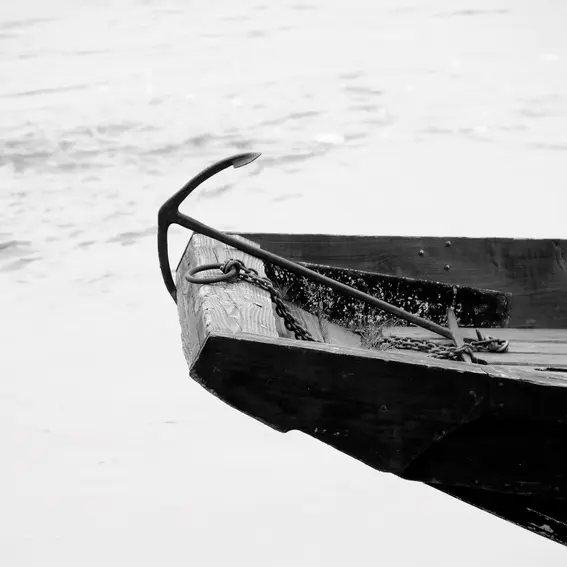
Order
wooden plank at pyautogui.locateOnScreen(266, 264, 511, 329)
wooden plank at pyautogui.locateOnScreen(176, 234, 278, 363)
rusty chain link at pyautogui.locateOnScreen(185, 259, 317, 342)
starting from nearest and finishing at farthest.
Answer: wooden plank at pyautogui.locateOnScreen(176, 234, 278, 363) < rusty chain link at pyautogui.locateOnScreen(185, 259, 317, 342) < wooden plank at pyautogui.locateOnScreen(266, 264, 511, 329)

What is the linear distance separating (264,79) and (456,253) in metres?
8.58


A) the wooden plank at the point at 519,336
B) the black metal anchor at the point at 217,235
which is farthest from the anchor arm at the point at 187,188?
the wooden plank at the point at 519,336

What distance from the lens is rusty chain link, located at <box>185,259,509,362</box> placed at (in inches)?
106

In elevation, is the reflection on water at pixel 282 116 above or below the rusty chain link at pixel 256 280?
below

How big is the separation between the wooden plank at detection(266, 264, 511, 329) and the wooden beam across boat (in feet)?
2.47

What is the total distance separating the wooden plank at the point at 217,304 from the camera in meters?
2.33

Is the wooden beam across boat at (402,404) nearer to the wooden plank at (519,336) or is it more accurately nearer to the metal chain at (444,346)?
the metal chain at (444,346)

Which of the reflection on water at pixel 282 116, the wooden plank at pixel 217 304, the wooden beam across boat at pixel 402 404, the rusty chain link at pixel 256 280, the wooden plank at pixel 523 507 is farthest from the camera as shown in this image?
the reflection on water at pixel 282 116

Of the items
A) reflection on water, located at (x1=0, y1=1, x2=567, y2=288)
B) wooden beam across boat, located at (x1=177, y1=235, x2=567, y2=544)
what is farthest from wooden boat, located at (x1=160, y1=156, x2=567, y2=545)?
reflection on water, located at (x1=0, y1=1, x2=567, y2=288)

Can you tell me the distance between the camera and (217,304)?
2.47 meters

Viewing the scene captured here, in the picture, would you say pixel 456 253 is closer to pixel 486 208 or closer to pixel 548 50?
pixel 486 208

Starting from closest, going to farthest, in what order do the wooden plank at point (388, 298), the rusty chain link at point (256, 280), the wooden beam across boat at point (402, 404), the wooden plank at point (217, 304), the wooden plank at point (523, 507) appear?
the wooden beam across boat at point (402, 404) → the wooden plank at point (217, 304) → the wooden plank at point (523, 507) → the rusty chain link at point (256, 280) → the wooden plank at point (388, 298)

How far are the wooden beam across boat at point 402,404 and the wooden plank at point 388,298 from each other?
29.6 inches

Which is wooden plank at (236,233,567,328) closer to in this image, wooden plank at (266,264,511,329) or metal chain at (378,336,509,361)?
wooden plank at (266,264,511,329)
